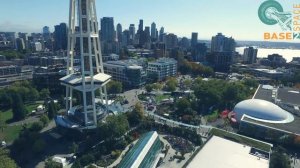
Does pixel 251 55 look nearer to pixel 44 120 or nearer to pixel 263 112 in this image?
pixel 263 112

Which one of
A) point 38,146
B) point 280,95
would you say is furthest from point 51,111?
point 280,95

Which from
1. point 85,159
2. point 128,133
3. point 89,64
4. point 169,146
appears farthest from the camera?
point 89,64

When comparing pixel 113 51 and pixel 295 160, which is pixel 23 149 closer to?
pixel 295 160

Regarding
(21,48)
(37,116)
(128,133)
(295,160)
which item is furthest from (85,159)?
(21,48)

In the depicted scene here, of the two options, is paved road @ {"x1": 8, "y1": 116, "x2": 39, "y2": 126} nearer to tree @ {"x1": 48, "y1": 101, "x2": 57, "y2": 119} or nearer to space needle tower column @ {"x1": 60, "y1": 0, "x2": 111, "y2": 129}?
tree @ {"x1": 48, "y1": 101, "x2": 57, "y2": 119}

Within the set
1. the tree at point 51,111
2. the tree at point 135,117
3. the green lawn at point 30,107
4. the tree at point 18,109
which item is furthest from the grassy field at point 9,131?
the tree at point 135,117
